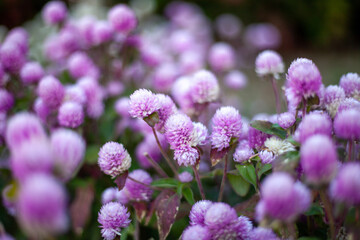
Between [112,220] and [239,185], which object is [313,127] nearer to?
[239,185]

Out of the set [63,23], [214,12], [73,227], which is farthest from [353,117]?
[214,12]

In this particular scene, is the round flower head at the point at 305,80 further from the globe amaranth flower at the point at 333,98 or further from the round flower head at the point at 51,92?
the round flower head at the point at 51,92

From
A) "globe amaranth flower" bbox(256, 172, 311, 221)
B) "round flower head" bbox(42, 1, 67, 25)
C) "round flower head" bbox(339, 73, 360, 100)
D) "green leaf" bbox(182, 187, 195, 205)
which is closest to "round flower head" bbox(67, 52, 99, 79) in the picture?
"round flower head" bbox(42, 1, 67, 25)

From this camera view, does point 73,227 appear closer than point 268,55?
No

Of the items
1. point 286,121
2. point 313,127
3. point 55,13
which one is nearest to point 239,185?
point 286,121

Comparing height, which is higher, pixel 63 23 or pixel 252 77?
pixel 63 23

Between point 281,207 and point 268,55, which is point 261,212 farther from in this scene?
point 268,55

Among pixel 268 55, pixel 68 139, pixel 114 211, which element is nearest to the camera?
pixel 68 139
